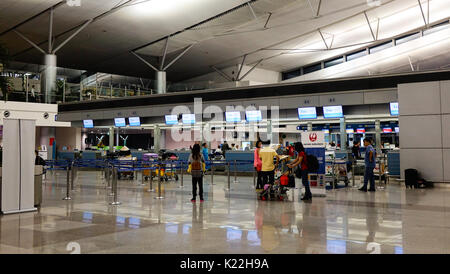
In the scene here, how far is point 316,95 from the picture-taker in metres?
15.5

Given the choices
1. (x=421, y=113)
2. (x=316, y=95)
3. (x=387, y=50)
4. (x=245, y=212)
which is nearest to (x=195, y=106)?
(x=316, y=95)

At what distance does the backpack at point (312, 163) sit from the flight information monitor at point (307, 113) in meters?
6.25

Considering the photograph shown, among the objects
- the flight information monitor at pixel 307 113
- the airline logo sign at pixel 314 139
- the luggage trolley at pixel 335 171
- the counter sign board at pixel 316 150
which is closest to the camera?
the counter sign board at pixel 316 150

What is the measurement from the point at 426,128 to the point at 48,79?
67.2 feet

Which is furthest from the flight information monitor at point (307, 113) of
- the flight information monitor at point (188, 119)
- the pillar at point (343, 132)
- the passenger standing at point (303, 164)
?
the passenger standing at point (303, 164)

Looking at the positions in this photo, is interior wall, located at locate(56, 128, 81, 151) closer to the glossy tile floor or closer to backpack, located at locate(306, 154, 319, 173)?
the glossy tile floor

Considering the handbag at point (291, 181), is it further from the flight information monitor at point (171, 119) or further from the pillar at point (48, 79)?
the pillar at point (48, 79)

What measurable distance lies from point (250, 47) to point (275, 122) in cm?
1259

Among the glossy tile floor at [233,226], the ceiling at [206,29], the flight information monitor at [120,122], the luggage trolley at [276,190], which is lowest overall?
the glossy tile floor at [233,226]

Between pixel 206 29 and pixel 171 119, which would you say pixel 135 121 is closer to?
pixel 171 119

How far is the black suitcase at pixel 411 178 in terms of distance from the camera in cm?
1258

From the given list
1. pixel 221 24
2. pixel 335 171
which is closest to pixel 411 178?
pixel 335 171

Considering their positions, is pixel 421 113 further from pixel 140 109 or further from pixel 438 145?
pixel 140 109

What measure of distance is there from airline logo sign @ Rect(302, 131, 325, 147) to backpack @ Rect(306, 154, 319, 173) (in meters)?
0.96
